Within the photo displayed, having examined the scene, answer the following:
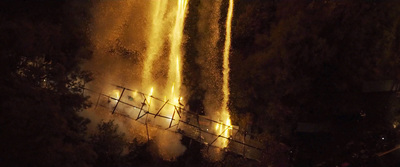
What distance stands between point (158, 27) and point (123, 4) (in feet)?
3.11

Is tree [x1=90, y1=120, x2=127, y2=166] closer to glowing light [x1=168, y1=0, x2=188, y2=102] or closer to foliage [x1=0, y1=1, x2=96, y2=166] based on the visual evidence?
foliage [x1=0, y1=1, x2=96, y2=166]

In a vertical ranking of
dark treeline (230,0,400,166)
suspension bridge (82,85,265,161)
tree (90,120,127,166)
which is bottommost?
tree (90,120,127,166)

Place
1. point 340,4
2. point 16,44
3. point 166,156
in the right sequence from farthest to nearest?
point 166,156 < point 340,4 < point 16,44

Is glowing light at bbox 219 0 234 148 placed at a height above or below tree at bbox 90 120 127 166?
above

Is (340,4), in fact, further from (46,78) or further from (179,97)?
(46,78)

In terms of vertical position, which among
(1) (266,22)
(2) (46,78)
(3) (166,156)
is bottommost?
(3) (166,156)

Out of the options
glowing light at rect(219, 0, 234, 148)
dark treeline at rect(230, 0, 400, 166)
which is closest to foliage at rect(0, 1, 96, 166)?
glowing light at rect(219, 0, 234, 148)

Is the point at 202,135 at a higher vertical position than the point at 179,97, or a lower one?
lower

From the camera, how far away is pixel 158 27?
8109 millimetres

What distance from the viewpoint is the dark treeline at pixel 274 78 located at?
Answer: 5.77 m

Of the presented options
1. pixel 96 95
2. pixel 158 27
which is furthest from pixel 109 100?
pixel 158 27

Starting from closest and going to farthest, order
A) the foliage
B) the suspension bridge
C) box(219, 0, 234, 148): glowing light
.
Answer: the foliage
the suspension bridge
box(219, 0, 234, 148): glowing light

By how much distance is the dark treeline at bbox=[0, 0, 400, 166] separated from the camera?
577 centimetres

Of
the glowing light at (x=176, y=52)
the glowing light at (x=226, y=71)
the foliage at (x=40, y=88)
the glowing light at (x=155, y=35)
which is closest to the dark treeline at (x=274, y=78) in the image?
the foliage at (x=40, y=88)
